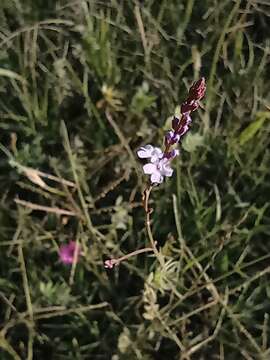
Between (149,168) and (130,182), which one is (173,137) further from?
(130,182)

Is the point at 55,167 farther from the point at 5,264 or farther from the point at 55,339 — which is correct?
the point at 55,339

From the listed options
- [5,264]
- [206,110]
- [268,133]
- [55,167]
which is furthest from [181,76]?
[5,264]

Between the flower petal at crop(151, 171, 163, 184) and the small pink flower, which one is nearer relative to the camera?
the flower petal at crop(151, 171, 163, 184)

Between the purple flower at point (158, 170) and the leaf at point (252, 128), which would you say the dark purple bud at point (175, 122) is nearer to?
the purple flower at point (158, 170)

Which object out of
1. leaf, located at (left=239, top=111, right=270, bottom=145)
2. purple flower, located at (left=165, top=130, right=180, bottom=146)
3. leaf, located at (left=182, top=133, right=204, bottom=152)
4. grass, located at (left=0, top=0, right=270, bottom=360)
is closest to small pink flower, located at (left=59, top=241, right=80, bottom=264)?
grass, located at (left=0, top=0, right=270, bottom=360)

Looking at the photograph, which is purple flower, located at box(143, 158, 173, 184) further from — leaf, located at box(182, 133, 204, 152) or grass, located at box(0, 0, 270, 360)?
leaf, located at box(182, 133, 204, 152)

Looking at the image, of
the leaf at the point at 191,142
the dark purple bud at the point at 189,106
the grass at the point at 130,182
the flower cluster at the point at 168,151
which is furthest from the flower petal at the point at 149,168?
the leaf at the point at 191,142

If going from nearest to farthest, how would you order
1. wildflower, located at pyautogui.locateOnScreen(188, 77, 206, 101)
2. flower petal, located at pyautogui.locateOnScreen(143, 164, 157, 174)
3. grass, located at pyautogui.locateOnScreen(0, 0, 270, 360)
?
1. wildflower, located at pyautogui.locateOnScreen(188, 77, 206, 101)
2. flower petal, located at pyautogui.locateOnScreen(143, 164, 157, 174)
3. grass, located at pyautogui.locateOnScreen(0, 0, 270, 360)
